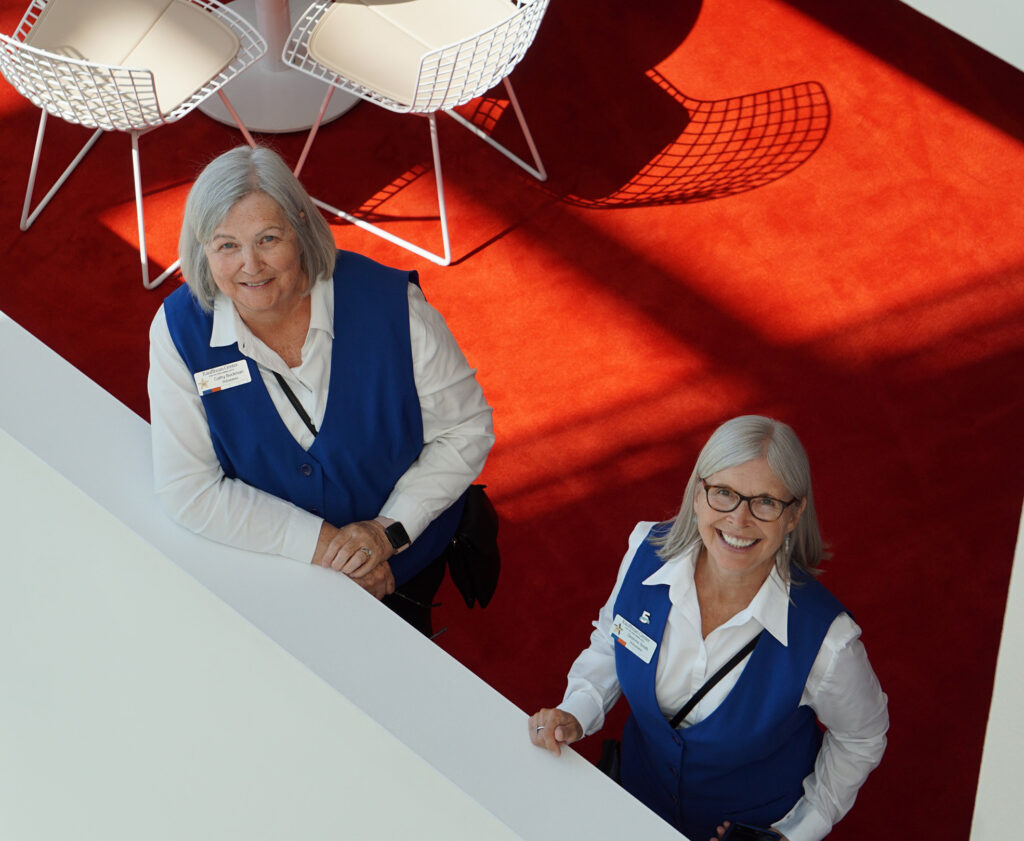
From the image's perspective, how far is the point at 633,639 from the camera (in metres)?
2.40

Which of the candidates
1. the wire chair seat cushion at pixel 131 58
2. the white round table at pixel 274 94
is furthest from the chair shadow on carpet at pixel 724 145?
the wire chair seat cushion at pixel 131 58

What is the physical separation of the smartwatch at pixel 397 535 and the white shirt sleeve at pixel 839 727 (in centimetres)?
85

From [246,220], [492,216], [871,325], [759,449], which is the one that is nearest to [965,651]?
[871,325]

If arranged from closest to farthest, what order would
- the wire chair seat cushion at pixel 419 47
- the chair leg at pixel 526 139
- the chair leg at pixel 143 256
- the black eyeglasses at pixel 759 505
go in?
the black eyeglasses at pixel 759 505, the wire chair seat cushion at pixel 419 47, the chair leg at pixel 143 256, the chair leg at pixel 526 139

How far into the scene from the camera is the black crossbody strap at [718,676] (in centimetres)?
230

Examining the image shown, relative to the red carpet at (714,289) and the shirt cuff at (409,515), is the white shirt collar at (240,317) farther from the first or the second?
the red carpet at (714,289)

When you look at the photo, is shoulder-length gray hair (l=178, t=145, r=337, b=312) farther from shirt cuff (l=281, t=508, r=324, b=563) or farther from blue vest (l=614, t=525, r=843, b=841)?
blue vest (l=614, t=525, r=843, b=841)

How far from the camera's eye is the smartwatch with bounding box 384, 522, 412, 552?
257 centimetres

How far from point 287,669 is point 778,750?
1.00m

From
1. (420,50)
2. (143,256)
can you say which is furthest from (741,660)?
(143,256)

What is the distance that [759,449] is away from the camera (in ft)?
7.34

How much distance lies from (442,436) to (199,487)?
55 centimetres

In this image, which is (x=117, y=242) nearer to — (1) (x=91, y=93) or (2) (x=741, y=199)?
(1) (x=91, y=93)

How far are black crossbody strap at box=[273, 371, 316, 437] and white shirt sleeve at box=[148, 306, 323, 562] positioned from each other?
6.2 inches
